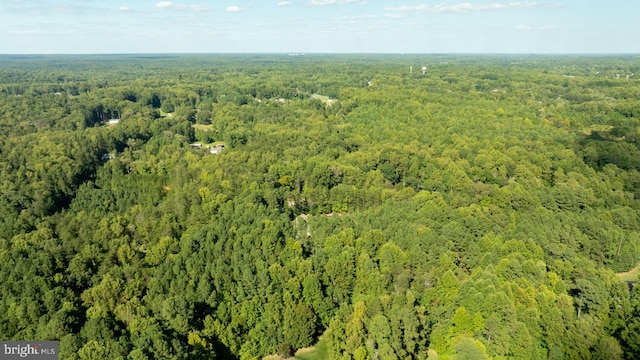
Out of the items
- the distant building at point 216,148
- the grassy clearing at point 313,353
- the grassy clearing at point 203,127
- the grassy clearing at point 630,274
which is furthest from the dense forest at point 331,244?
the grassy clearing at point 203,127

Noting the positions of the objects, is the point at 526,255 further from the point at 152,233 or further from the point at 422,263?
the point at 152,233

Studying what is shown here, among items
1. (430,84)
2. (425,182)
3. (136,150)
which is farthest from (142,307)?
(430,84)

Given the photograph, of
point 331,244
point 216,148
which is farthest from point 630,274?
point 216,148

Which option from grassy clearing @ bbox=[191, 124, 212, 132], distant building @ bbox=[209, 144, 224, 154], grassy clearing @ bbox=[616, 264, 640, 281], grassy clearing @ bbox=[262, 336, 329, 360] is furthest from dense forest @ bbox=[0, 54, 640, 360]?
grassy clearing @ bbox=[191, 124, 212, 132]

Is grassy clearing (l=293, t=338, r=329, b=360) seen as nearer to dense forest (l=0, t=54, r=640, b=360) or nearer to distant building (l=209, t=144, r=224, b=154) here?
dense forest (l=0, t=54, r=640, b=360)

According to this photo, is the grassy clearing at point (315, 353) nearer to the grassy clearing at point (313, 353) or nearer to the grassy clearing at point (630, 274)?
the grassy clearing at point (313, 353)

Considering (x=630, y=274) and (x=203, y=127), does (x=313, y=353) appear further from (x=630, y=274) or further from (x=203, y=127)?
(x=203, y=127)

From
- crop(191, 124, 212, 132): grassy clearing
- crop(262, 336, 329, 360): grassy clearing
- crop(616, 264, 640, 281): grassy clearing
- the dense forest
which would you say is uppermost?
crop(191, 124, 212, 132): grassy clearing
